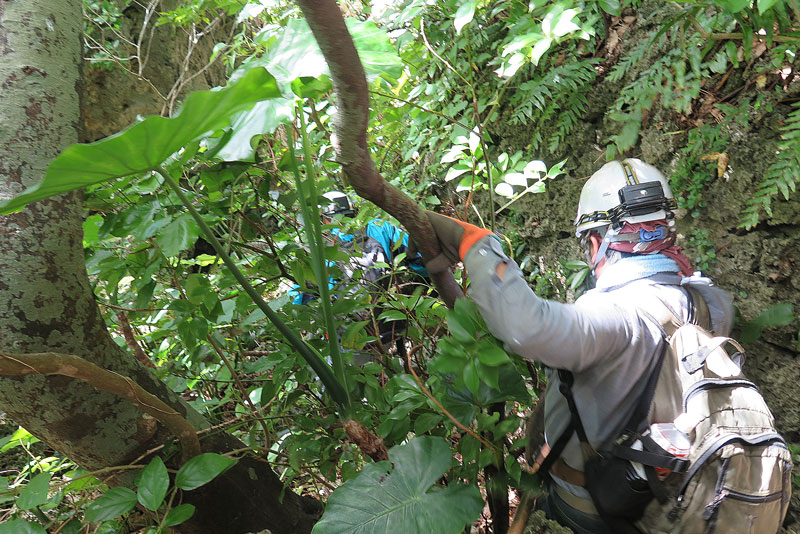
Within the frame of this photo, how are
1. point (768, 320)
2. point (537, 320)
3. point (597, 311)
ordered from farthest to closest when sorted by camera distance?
point (768, 320) < point (597, 311) < point (537, 320)

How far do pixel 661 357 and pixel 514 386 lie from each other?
397 millimetres

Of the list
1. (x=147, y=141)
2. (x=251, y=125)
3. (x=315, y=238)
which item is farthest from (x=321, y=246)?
(x=147, y=141)

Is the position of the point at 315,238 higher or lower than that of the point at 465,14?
lower

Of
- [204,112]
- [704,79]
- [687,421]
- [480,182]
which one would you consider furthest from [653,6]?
[204,112]

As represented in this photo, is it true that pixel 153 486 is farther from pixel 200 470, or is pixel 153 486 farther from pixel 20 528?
pixel 20 528

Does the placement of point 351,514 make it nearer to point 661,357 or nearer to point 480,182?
point 661,357

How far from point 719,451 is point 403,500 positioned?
0.75 metres

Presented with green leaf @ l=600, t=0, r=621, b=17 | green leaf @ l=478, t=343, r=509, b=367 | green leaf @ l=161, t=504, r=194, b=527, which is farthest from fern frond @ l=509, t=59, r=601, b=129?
green leaf @ l=161, t=504, r=194, b=527

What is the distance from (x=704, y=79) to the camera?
82.2 inches

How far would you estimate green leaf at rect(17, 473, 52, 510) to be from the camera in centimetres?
106

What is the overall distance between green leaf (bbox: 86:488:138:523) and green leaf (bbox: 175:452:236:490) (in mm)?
109

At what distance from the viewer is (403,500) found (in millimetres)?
1113

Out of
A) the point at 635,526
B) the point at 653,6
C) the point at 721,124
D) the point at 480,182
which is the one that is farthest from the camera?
the point at 653,6

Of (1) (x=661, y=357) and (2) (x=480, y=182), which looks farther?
(2) (x=480, y=182)
